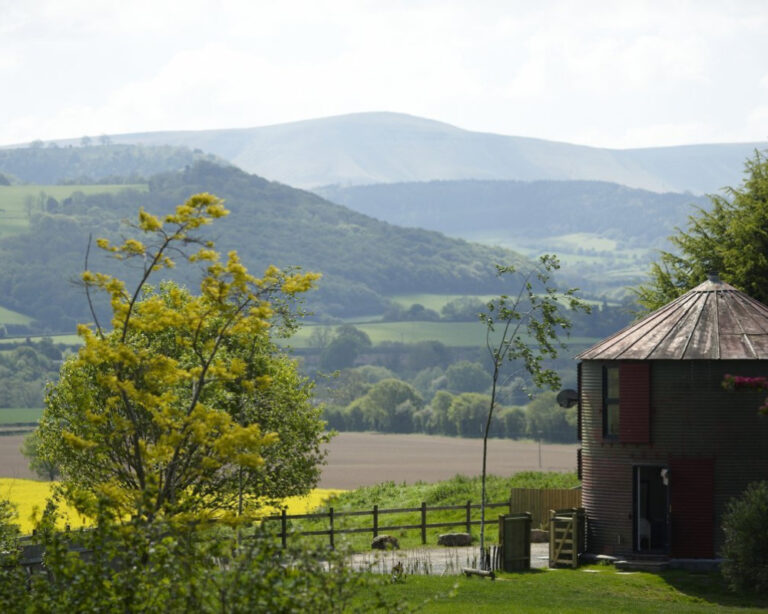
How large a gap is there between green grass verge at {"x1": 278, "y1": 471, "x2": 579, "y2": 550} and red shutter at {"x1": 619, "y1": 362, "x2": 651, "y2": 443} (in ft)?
31.7

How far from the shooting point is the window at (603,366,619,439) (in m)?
37.6

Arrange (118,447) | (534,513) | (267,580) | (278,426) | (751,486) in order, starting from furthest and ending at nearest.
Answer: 1. (534,513)
2. (278,426)
3. (751,486)
4. (118,447)
5. (267,580)

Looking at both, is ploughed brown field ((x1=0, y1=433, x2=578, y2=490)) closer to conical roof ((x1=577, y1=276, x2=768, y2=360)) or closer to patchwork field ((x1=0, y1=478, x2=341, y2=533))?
patchwork field ((x1=0, y1=478, x2=341, y2=533))

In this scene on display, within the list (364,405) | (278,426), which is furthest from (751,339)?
(364,405)

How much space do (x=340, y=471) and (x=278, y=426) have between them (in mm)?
107368

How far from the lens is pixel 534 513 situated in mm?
46031

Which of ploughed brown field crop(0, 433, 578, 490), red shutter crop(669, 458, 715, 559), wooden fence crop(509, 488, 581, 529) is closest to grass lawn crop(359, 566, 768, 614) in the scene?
red shutter crop(669, 458, 715, 559)

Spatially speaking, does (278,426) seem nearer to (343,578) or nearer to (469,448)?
(343,578)

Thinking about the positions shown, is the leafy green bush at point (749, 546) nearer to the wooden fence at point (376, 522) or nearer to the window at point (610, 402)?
the window at point (610, 402)

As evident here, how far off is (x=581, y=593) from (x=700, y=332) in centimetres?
974

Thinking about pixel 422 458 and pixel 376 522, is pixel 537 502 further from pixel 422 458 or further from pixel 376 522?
pixel 422 458

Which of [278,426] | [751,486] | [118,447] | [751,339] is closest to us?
[118,447]

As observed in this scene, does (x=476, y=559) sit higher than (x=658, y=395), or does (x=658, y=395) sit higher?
(x=658, y=395)

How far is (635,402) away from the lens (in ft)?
120
